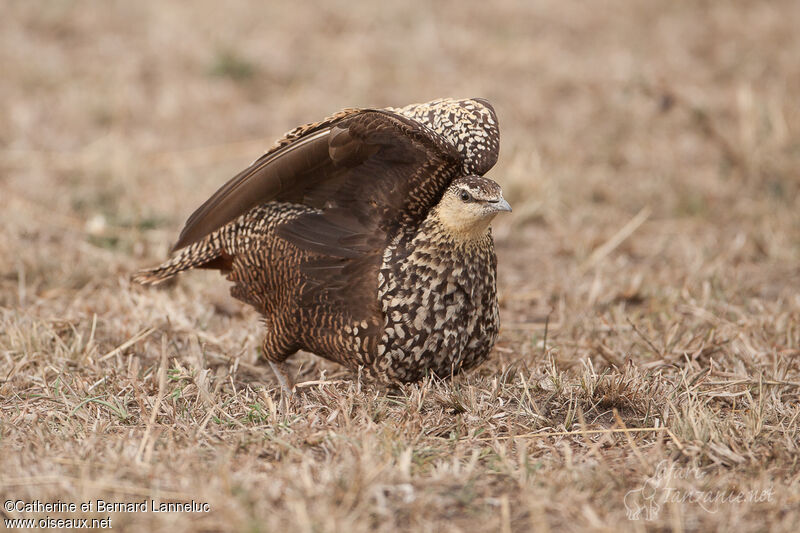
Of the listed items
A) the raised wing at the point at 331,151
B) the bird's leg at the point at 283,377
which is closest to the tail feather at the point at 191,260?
the raised wing at the point at 331,151

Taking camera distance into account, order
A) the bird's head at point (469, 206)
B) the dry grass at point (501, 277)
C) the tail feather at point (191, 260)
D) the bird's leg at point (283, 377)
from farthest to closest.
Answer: the tail feather at point (191, 260) → the bird's leg at point (283, 377) → the bird's head at point (469, 206) → the dry grass at point (501, 277)

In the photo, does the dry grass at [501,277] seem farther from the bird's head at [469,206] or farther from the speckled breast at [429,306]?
the bird's head at [469,206]

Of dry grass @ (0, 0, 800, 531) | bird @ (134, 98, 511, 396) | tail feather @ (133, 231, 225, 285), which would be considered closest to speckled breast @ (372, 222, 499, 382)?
bird @ (134, 98, 511, 396)

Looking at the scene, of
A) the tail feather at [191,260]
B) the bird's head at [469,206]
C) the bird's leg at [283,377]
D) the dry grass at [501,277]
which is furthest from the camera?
the tail feather at [191,260]

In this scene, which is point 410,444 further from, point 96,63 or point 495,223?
point 96,63

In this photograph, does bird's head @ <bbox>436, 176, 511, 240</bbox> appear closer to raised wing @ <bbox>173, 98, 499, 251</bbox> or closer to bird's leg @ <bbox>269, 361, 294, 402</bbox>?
raised wing @ <bbox>173, 98, 499, 251</bbox>

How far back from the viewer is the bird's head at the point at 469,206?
2979 millimetres

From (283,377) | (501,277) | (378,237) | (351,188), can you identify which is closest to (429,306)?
(378,237)

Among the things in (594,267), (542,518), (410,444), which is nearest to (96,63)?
(594,267)

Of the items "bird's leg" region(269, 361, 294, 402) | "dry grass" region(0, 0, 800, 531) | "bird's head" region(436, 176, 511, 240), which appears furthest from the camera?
"bird's leg" region(269, 361, 294, 402)

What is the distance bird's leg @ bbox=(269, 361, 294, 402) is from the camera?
3248 mm

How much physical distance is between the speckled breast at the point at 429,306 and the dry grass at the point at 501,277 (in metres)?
0.13

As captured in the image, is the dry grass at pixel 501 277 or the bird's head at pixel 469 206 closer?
the dry grass at pixel 501 277

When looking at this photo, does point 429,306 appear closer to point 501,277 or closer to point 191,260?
point 191,260
